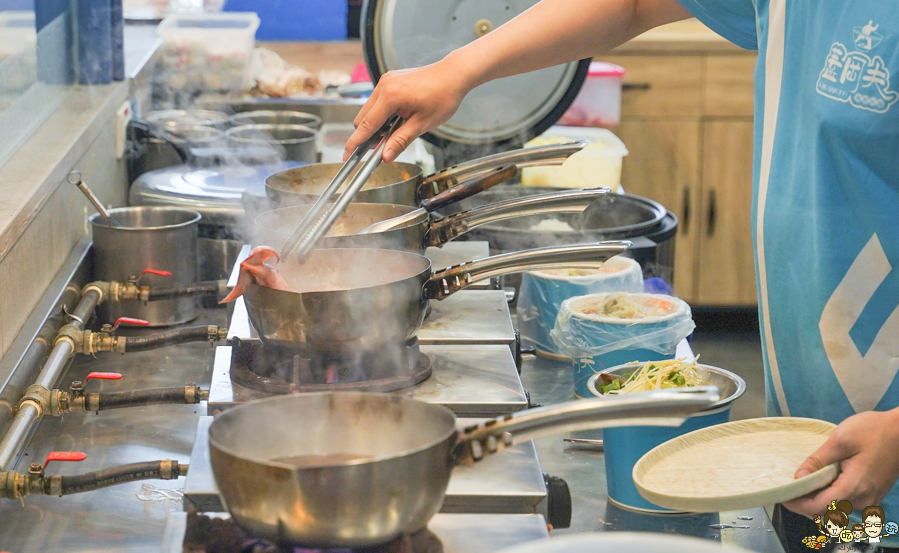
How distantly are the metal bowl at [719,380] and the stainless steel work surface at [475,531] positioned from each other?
38 cm

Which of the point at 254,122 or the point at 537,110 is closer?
the point at 537,110

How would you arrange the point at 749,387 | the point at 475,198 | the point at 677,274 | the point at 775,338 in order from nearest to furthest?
the point at 775,338 → the point at 475,198 → the point at 749,387 → the point at 677,274

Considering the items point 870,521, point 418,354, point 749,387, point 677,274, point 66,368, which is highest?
point 418,354

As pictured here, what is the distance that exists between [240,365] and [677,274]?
3.83 meters

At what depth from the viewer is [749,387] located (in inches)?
176

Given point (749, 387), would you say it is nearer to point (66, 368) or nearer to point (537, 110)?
point (537, 110)

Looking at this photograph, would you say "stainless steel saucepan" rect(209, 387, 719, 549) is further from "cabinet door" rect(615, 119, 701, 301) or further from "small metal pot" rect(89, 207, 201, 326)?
"cabinet door" rect(615, 119, 701, 301)

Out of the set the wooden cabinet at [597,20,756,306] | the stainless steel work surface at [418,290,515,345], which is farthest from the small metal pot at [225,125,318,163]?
the wooden cabinet at [597,20,756,306]

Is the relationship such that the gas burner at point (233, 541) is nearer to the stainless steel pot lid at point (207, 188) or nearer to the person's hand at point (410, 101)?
the person's hand at point (410, 101)

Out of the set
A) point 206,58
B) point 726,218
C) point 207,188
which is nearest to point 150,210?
point 207,188

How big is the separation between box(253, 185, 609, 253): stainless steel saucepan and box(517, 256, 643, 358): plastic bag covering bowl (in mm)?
274

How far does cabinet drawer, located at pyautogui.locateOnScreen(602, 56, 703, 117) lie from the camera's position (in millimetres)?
4375

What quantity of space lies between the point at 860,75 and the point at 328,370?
0.77 m

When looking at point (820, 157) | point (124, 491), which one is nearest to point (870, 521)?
point (820, 157)
